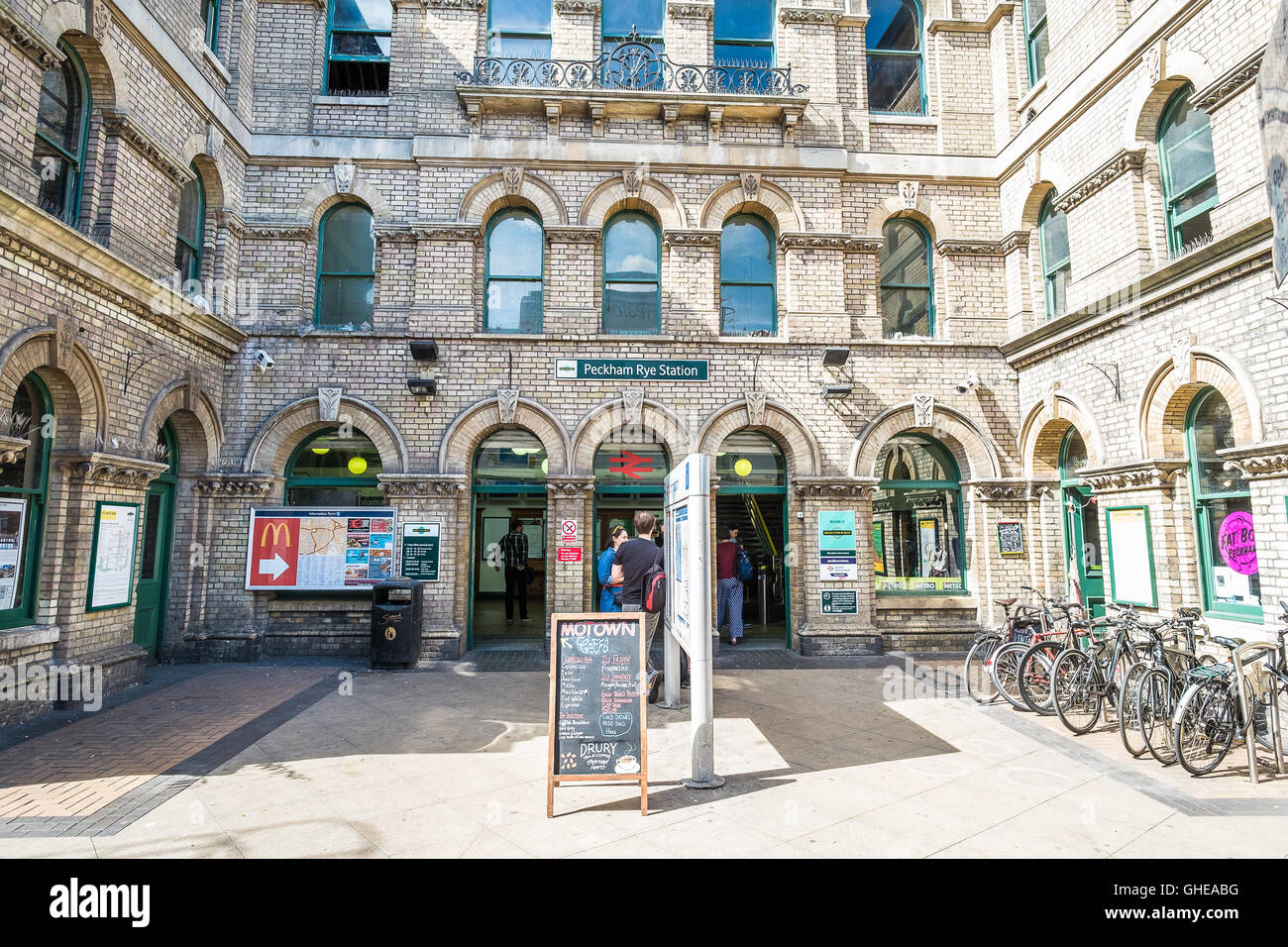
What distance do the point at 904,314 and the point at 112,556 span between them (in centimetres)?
1201

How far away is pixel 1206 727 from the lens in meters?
5.54

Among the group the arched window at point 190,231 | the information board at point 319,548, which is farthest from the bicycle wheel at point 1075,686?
the arched window at point 190,231

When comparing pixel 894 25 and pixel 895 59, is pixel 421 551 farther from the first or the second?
pixel 894 25

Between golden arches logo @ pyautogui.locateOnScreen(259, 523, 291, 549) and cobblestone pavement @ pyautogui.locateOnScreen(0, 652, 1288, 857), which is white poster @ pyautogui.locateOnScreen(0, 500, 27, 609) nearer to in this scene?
cobblestone pavement @ pyautogui.locateOnScreen(0, 652, 1288, 857)

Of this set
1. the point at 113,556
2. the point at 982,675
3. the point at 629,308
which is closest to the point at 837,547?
the point at 982,675

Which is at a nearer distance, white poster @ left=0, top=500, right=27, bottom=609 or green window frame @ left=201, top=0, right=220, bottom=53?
white poster @ left=0, top=500, right=27, bottom=609

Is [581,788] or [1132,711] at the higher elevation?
[1132,711]

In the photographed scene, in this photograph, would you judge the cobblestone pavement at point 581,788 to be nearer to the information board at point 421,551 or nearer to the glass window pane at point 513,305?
the information board at point 421,551

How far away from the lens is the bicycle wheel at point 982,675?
774 centimetres

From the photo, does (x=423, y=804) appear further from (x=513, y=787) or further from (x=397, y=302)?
(x=397, y=302)

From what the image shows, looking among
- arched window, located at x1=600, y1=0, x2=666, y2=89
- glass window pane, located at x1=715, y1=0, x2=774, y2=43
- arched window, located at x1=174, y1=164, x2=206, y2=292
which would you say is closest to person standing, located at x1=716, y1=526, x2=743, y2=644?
arched window, located at x1=600, y1=0, x2=666, y2=89

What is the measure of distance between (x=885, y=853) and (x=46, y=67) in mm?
10648

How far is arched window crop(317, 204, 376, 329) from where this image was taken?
35.8 feet

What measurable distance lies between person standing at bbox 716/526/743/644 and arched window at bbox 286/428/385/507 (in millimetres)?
5555
